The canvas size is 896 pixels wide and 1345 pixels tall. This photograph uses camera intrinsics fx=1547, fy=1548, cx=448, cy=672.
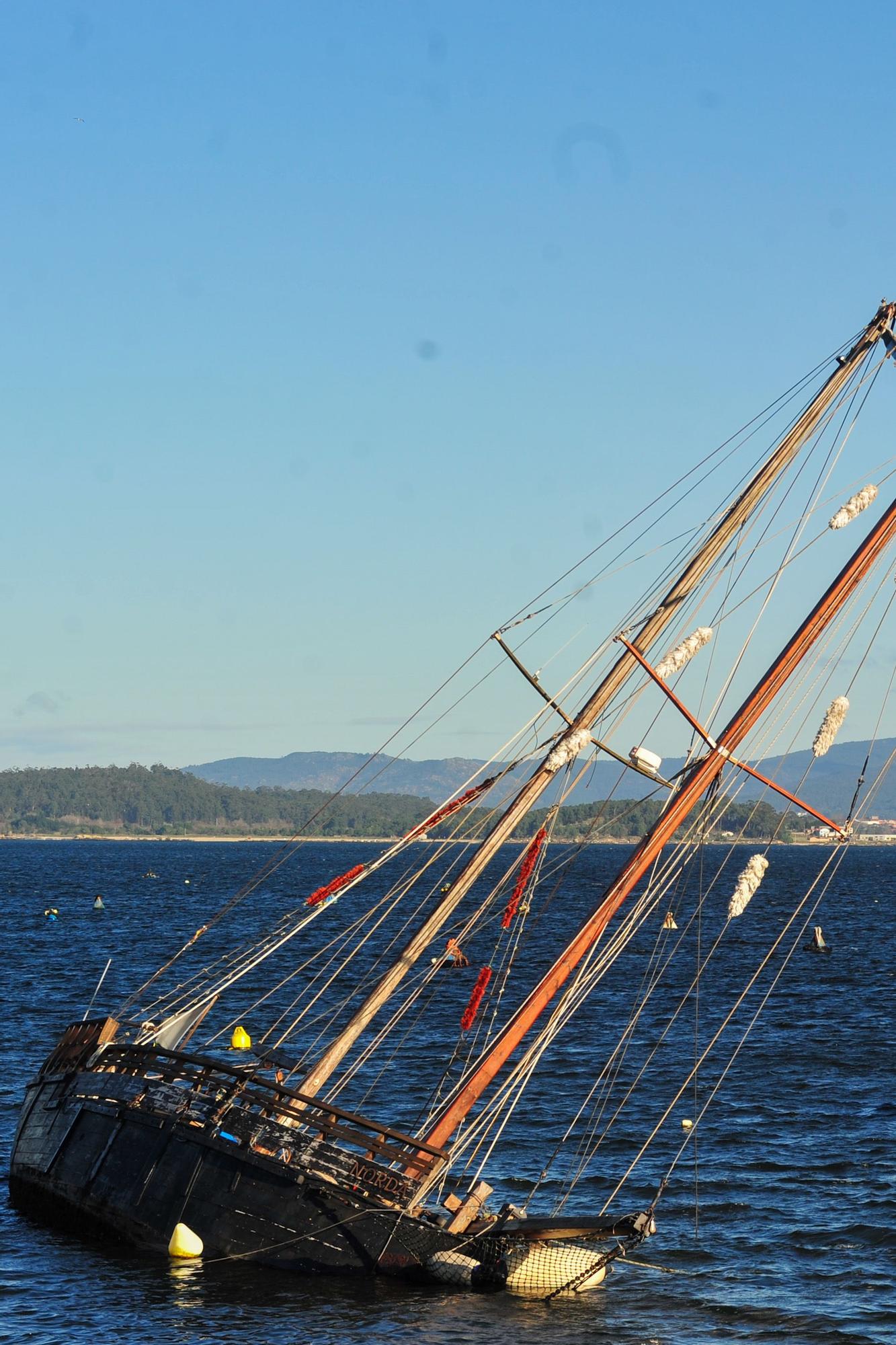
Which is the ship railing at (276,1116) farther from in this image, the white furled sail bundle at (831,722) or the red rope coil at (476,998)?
the white furled sail bundle at (831,722)

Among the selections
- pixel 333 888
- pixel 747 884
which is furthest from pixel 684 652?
pixel 333 888

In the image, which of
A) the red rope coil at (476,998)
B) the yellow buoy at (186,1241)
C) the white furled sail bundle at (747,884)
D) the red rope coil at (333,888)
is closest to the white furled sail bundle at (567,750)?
the red rope coil at (476,998)

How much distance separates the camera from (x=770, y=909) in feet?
443

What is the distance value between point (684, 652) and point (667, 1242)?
11.8 meters

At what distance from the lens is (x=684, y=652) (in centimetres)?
2877

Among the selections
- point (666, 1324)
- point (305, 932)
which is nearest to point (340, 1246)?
point (666, 1324)

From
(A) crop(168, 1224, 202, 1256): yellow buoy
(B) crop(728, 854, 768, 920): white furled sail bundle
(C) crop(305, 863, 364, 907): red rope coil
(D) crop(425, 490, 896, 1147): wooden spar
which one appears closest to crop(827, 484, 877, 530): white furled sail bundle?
(D) crop(425, 490, 896, 1147): wooden spar

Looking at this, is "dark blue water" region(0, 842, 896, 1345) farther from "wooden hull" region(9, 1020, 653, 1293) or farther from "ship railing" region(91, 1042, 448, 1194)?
"ship railing" region(91, 1042, 448, 1194)

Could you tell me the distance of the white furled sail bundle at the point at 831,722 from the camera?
27.5 meters

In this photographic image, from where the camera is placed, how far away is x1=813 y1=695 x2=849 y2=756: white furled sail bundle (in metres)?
27.5

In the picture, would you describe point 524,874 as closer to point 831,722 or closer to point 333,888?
point 333,888

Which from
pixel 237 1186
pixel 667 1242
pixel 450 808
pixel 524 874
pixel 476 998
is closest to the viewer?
pixel 237 1186

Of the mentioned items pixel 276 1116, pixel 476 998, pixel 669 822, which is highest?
pixel 669 822

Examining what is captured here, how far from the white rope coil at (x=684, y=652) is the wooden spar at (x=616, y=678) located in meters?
1.84
